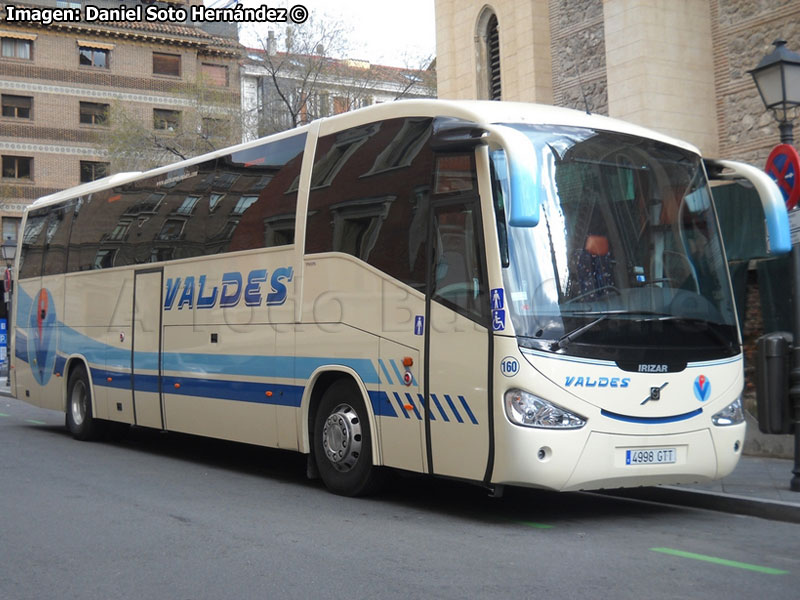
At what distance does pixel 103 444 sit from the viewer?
49.1 ft

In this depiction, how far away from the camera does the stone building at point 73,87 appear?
2037 inches

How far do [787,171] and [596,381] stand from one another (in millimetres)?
3350

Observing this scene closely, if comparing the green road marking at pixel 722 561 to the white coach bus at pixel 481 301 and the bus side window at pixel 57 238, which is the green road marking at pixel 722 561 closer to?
the white coach bus at pixel 481 301

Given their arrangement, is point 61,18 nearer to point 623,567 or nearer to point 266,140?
point 266,140

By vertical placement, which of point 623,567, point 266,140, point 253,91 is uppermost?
point 253,91

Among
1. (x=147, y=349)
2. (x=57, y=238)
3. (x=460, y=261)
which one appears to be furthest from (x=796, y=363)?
(x=57, y=238)

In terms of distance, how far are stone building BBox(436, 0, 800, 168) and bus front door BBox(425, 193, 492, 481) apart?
32.1 feet

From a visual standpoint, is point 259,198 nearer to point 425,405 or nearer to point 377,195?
point 377,195

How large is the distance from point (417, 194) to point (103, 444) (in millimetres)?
8170

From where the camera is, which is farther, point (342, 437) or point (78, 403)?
point (78, 403)

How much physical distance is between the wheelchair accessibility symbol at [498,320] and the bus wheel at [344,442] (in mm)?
1920

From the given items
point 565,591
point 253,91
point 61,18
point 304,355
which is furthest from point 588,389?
point 253,91

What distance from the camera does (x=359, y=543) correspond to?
7.17 m

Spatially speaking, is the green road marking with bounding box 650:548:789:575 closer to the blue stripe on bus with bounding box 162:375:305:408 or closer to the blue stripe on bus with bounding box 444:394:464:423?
the blue stripe on bus with bounding box 444:394:464:423
